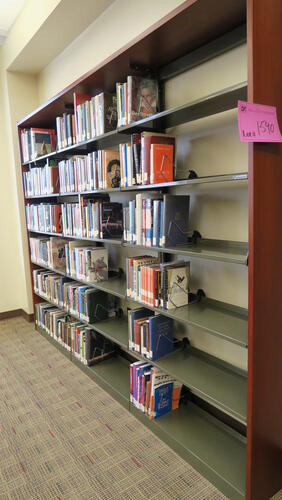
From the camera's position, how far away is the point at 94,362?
8.95ft

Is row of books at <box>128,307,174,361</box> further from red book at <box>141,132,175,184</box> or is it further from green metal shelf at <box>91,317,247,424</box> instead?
red book at <box>141,132,175,184</box>

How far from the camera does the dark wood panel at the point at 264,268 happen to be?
48.3 inches

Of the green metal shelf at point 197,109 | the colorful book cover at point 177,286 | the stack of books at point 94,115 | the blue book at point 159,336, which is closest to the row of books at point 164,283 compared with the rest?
the colorful book cover at point 177,286

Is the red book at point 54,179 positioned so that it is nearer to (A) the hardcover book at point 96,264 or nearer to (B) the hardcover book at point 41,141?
(B) the hardcover book at point 41,141

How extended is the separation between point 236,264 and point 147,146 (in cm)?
78

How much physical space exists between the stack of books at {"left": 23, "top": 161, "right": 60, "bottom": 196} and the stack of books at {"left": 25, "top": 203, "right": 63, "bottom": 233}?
13 centimetres

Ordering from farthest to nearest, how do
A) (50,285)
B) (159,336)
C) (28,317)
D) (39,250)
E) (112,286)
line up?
(28,317), (39,250), (50,285), (112,286), (159,336)

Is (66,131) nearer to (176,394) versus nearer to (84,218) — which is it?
(84,218)

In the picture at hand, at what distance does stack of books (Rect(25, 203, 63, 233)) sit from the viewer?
302cm

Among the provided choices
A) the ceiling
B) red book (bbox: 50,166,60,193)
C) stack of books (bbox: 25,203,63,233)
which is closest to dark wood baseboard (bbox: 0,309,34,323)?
stack of books (bbox: 25,203,63,233)

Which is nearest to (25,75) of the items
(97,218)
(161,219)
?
(97,218)

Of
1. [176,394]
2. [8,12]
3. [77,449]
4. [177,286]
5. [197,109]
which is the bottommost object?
[77,449]

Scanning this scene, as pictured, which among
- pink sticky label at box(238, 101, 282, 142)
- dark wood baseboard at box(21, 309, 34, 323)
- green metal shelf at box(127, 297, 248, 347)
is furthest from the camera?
dark wood baseboard at box(21, 309, 34, 323)

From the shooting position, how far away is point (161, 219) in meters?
1.80
